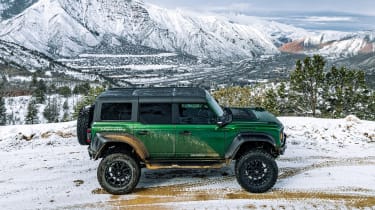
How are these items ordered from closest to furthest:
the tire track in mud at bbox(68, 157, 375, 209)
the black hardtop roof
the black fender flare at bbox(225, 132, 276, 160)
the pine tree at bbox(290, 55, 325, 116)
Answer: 1. the tire track in mud at bbox(68, 157, 375, 209)
2. the black fender flare at bbox(225, 132, 276, 160)
3. the black hardtop roof
4. the pine tree at bbox(290, 55, 325, 116)

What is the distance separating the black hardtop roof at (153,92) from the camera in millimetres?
8594

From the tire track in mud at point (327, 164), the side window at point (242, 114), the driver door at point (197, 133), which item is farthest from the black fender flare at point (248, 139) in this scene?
the tire track in mud at point (327, 164)

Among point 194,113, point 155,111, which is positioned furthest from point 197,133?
point 155,111

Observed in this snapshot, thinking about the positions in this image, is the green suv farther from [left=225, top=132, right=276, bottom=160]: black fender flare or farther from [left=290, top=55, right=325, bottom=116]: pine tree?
[left=290, top=55, right=325, bottom=116]: pine tree

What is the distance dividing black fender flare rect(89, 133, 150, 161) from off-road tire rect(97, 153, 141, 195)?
0.25 meters

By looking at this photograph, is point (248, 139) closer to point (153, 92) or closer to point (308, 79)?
point (153, 92)

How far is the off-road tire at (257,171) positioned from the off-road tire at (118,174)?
246cm

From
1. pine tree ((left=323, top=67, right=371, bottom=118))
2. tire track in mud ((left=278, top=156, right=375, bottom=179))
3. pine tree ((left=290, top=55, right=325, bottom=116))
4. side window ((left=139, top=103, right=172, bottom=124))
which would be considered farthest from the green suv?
pine tree ((left=323, top=67, right=371, bottom=118))

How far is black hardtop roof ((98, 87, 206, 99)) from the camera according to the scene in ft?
28.2

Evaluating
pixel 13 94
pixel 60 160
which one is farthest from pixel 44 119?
pixel 60 160

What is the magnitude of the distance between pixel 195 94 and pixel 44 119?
13311 cm

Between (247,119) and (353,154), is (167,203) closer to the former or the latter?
(247,119)

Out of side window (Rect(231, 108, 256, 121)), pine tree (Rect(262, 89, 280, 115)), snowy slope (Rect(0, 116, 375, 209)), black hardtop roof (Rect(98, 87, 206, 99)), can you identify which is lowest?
pine tree (Rect(262, 89, 280, 115))

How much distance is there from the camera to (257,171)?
8484mm
